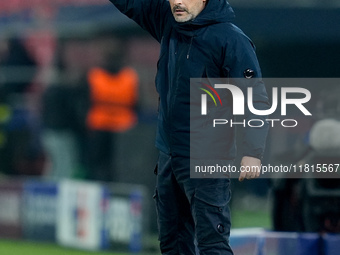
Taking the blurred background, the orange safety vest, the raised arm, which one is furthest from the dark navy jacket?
the orange safety vest

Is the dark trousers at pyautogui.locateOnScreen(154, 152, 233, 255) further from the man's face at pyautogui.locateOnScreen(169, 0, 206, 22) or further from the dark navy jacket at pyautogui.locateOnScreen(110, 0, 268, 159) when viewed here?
the man's face at pyautogui.locateOnScreen(169, 0, 206, 22)

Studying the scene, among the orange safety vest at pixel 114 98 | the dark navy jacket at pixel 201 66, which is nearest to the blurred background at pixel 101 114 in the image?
the orange safety vest at pixel 114 98

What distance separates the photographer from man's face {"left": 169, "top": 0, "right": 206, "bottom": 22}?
5.92 meters

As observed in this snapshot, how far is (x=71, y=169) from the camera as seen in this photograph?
1370 cm

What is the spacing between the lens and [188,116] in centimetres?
600

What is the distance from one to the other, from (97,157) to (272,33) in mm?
2891

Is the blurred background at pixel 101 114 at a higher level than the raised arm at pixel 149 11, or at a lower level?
lower

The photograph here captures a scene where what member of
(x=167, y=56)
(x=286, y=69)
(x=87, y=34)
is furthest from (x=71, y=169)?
(x=167, y=56)

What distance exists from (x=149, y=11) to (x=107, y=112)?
266 inches

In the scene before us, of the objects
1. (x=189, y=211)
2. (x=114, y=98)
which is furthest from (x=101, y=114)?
(x=189, y=211)

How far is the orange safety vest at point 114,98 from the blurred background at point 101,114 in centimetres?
1

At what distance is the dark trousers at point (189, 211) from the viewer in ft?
19.6

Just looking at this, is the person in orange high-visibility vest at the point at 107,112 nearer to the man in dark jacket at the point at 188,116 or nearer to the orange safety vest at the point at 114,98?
the orange safety vest at the point at 114,98

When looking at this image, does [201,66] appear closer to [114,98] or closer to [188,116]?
[188,116]
